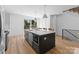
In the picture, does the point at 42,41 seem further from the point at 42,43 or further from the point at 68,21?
the point at 68,21

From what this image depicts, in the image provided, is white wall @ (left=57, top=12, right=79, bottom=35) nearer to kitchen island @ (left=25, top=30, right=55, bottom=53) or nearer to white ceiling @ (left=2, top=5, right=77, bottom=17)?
white ceiling @ (left=2, top=5, right=77, bottom=17)

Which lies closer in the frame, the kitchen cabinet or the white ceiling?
the white ceiling

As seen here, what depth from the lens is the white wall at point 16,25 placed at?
1810mm

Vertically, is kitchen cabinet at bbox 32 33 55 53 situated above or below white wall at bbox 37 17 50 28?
below

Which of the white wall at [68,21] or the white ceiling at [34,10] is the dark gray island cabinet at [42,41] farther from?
the white ceiling at [34,10]

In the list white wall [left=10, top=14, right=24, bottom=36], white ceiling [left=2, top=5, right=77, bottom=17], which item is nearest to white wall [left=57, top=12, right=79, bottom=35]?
white ceiling [left=2, top=5, right=77, bottom=17]

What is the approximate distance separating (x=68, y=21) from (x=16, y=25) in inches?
37.7

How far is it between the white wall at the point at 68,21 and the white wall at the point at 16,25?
687mm

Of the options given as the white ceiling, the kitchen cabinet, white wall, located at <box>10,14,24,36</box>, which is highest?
the white ceiling

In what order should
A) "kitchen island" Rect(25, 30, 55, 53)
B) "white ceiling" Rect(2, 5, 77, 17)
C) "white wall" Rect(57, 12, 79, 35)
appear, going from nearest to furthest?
"white ceiling" Rect(2, 5, 77, 17) → "white wall" Rect(57, 12, 79, 35) → "kitchen island" Rect(25, 30, 55, 53)

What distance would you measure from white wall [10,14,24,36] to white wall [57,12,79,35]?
27.1 inches

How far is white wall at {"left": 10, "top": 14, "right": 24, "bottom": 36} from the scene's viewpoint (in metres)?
1.81
